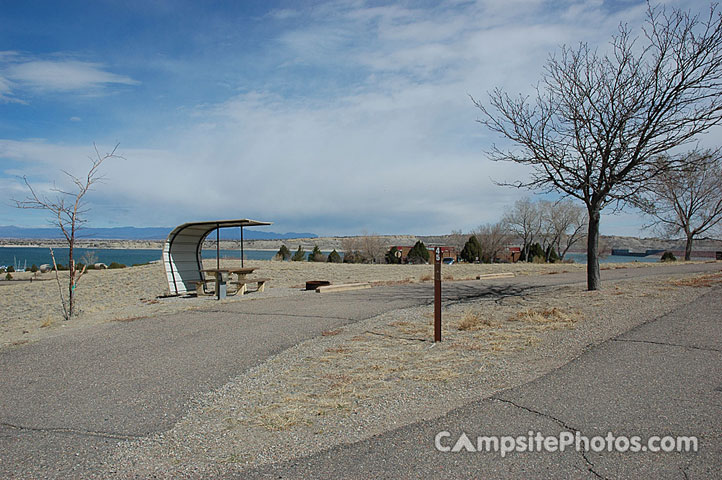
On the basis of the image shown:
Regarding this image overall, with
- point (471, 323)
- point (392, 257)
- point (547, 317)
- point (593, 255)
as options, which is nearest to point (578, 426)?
point (471, 323)

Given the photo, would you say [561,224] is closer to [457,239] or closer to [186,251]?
[457,239]

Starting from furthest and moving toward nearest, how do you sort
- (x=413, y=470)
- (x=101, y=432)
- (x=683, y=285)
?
(x=683, y=285) < (x=101, y=432) < (x=413, y=470)

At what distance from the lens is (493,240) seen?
58.9m

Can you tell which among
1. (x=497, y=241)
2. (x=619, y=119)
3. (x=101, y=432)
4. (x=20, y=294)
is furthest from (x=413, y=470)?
(x=497, y=241)

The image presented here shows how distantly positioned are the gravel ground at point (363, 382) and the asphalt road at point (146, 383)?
0.27 metres

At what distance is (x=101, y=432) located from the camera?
4520 mm

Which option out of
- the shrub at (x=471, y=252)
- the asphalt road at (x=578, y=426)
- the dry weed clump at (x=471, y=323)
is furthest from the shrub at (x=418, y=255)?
the asphalt road at (x=578, y=426)

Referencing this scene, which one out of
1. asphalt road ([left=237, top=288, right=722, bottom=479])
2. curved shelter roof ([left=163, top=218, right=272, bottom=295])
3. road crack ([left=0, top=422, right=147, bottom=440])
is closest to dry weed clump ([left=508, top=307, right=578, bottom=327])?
asphalt road ([left=237, top=288, right=722, bottom=479])

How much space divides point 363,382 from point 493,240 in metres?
55.3

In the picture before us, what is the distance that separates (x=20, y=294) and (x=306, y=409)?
22.5 m

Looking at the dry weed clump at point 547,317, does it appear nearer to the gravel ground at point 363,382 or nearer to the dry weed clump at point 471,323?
the gravel ground at point 363,382

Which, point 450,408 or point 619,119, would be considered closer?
point 450,408

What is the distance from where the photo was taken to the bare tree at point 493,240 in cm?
5812

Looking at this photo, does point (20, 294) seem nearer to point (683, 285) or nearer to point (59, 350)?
point (59, 350)
